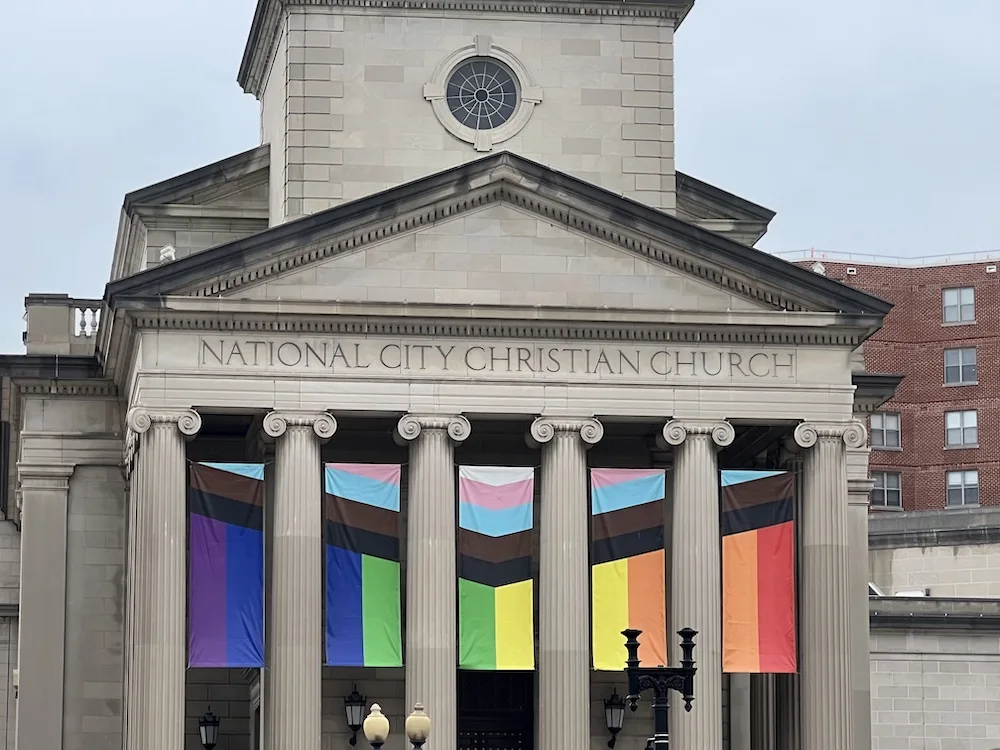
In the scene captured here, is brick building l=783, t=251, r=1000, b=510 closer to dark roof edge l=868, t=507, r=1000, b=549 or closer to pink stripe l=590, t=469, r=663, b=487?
dark roof edge l=868, t=507, r=1000, b=549

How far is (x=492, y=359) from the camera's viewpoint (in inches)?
2151

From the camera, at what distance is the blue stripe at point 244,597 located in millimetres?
53125

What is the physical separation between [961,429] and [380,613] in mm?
58671

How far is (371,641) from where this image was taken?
53656mm

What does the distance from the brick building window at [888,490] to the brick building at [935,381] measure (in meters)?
0.04

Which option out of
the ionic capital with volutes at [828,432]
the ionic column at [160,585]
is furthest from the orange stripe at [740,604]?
the ionic column at [160,585]

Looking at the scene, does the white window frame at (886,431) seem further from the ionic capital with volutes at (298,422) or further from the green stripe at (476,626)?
the ionic capital with volutes at (298,422)

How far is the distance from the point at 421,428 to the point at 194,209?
1178 centimetres

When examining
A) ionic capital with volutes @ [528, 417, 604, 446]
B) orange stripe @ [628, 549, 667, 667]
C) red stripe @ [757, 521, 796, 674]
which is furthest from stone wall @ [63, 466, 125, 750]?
red stripe @ [757, 521, 796, 674]

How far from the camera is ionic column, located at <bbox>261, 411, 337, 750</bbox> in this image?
172 ft

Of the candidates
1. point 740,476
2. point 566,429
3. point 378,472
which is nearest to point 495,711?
point 378,472

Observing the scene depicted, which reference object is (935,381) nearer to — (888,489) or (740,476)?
(888,489)

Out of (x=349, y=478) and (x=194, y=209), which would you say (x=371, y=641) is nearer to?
(x=349, y=478)

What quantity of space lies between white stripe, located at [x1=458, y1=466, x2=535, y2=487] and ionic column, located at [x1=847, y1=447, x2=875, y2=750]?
826 cm
